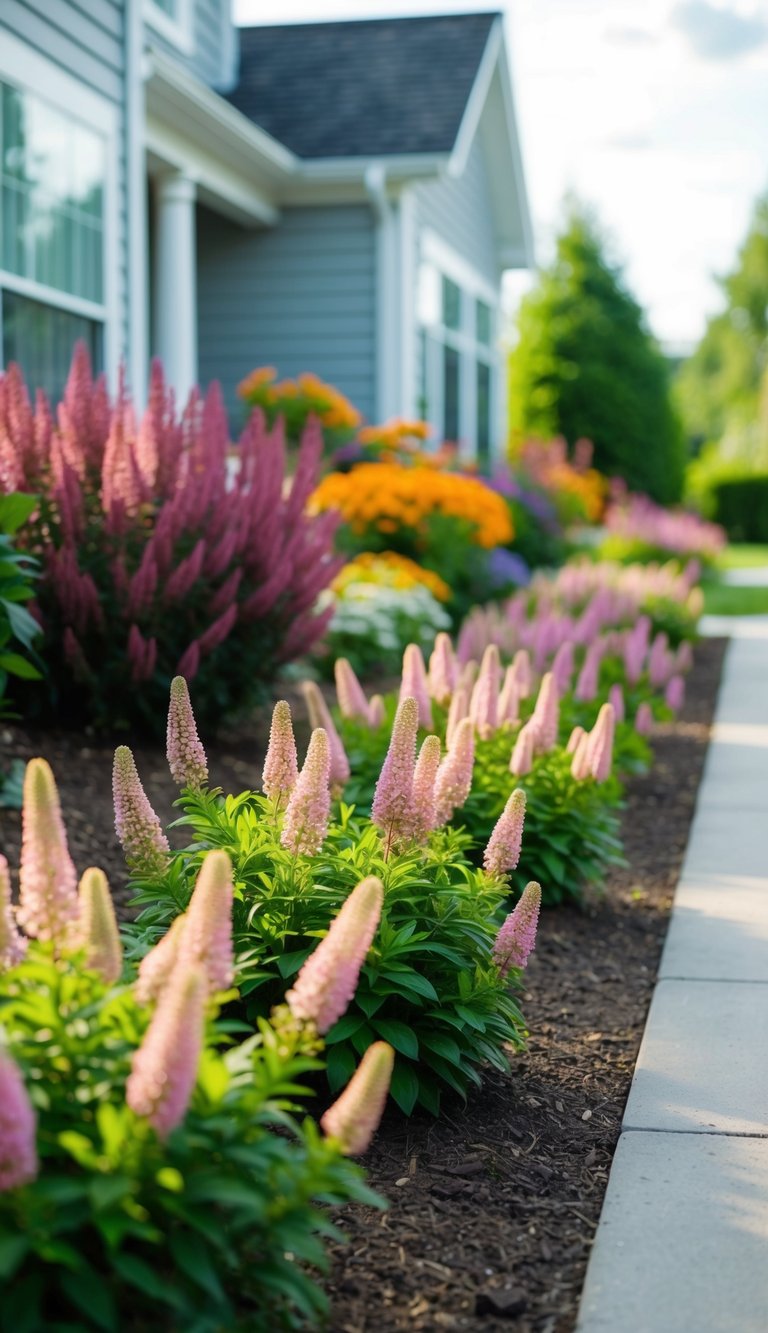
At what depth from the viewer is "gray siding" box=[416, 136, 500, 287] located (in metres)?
14.5

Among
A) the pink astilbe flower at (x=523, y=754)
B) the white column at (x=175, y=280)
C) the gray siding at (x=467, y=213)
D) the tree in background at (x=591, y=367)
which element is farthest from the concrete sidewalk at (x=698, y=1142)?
the tree in background at (x=591, y=367)

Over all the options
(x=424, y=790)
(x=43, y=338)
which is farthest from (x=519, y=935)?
(x=43, y=338)

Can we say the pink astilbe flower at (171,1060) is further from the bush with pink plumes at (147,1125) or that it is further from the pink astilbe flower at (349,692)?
the pink astilbe flower at (349,692)

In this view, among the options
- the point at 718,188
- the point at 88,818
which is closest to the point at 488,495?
the point at 88,818

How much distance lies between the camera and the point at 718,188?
6444 cm

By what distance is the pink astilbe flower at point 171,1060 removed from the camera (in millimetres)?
1688

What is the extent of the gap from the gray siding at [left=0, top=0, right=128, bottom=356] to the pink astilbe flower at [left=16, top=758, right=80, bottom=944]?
18.7 ft

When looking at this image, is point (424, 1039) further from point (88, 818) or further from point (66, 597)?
point (66, 597)

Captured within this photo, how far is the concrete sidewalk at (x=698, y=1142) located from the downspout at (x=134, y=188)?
15.6 ft

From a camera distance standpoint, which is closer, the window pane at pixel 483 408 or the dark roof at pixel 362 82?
the dark roof at pixel 362 82

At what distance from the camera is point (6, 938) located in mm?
1964

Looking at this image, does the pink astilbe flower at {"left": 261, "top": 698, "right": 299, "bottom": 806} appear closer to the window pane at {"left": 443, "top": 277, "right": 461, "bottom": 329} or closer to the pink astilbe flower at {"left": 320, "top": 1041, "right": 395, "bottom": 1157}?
the pink astilbe flower at {"left": 320, "top": 1041, "right": 395, "bottom": 1157}

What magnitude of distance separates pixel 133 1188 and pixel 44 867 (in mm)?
469

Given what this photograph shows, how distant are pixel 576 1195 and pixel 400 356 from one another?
1111cm
